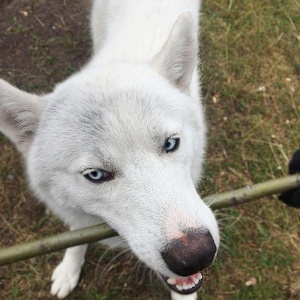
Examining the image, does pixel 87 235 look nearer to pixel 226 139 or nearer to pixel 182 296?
pixel 182 296

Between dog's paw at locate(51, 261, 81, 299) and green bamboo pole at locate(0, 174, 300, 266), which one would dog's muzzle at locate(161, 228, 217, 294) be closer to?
green bamboo pole at locate(0, 174, 300, 266)

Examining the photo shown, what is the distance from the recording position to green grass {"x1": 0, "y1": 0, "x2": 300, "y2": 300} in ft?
12.9

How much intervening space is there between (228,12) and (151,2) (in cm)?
198

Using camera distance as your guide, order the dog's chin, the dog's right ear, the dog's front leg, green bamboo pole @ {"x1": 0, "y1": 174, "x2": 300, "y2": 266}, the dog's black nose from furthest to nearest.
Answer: the dog's front leg → green bamboo pole @ {"x1": 0, "y1": 174, "x2": 300, "y2": 266} → the dog's chin → the dog's right ear → the dog's black nose

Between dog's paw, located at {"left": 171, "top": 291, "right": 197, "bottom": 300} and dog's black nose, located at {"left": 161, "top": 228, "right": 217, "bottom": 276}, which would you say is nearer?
dog's black nose, located at {"left": 161, "top": 228, "right": 217, "bottom": 276}

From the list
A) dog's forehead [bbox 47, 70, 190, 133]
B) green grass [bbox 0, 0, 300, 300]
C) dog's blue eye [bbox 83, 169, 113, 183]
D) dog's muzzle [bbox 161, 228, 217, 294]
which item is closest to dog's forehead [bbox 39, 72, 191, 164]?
dog's forehead [bbox 47, 70, 190, 133]

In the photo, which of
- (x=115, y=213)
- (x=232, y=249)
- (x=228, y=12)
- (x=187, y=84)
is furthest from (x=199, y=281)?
(x=228, y=12)

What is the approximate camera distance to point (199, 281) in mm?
2490

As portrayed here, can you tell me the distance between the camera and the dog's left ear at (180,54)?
97.5 inches

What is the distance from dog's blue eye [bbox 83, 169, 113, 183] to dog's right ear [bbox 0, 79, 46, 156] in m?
0.52

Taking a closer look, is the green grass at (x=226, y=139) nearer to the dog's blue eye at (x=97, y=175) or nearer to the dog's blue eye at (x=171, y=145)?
the dog's blue eye at (x=171, y=145)

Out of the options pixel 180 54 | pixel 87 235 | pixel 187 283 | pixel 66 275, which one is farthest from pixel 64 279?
pixel 180 54

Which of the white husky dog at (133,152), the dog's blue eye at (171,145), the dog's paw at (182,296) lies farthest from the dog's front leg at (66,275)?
the dog's blue eye at (171,145)

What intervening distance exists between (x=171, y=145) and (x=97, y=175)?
416mm
